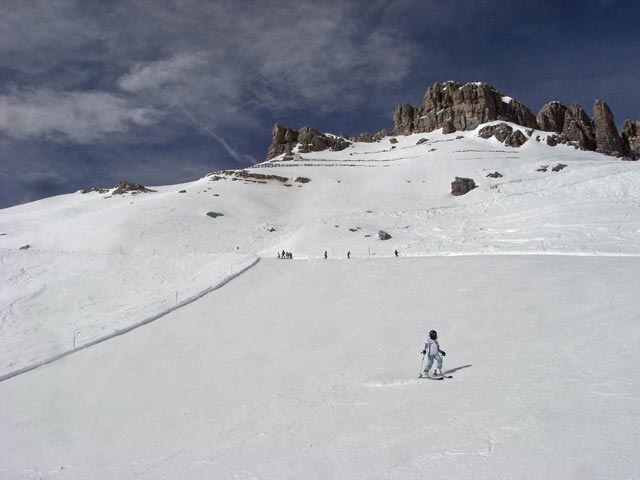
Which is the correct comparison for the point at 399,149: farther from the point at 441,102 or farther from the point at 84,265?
the point at 84,265

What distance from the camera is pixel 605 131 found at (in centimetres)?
13800

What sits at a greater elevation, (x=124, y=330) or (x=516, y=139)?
(x=516, y=139)

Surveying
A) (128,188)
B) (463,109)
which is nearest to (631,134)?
(463,109)

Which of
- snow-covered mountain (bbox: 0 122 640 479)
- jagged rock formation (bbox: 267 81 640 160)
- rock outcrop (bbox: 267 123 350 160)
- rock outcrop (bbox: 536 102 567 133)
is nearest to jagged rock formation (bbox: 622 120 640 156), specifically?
jagged rock formation (bbox: 267 81 640 160)

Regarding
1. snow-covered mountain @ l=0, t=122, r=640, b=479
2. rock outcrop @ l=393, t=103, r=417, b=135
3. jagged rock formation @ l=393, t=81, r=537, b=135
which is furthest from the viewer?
rock outcrop @ l=393, t=103, r=417, b=135

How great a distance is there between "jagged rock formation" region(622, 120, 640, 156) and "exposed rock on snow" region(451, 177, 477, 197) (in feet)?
355

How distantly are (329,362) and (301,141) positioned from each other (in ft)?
459

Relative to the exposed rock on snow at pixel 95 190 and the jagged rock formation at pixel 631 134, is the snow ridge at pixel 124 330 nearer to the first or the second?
the exposed rock on snow at pixel 95 190

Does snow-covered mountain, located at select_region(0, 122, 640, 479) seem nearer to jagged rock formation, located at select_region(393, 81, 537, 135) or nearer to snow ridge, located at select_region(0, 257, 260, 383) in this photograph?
snow ridge, located at select_region(0, 257, 260, 383)

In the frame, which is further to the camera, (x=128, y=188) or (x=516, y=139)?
(x=516, y=139)

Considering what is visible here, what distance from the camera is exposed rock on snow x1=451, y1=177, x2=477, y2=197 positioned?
72.1 metres

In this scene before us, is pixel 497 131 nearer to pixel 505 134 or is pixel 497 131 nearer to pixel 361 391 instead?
pixel 505 134

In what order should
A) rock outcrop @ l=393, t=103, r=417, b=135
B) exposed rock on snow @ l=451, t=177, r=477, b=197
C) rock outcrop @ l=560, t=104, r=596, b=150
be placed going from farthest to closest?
rock outcrop @ l=393, t=103, r=417, b=135 < rock outcrop @ l=560, t=104, r=596, b=150 < exposed rock on snow @ l=451, t=177, r=477, b=197

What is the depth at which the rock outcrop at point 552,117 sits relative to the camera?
A: 465ft
